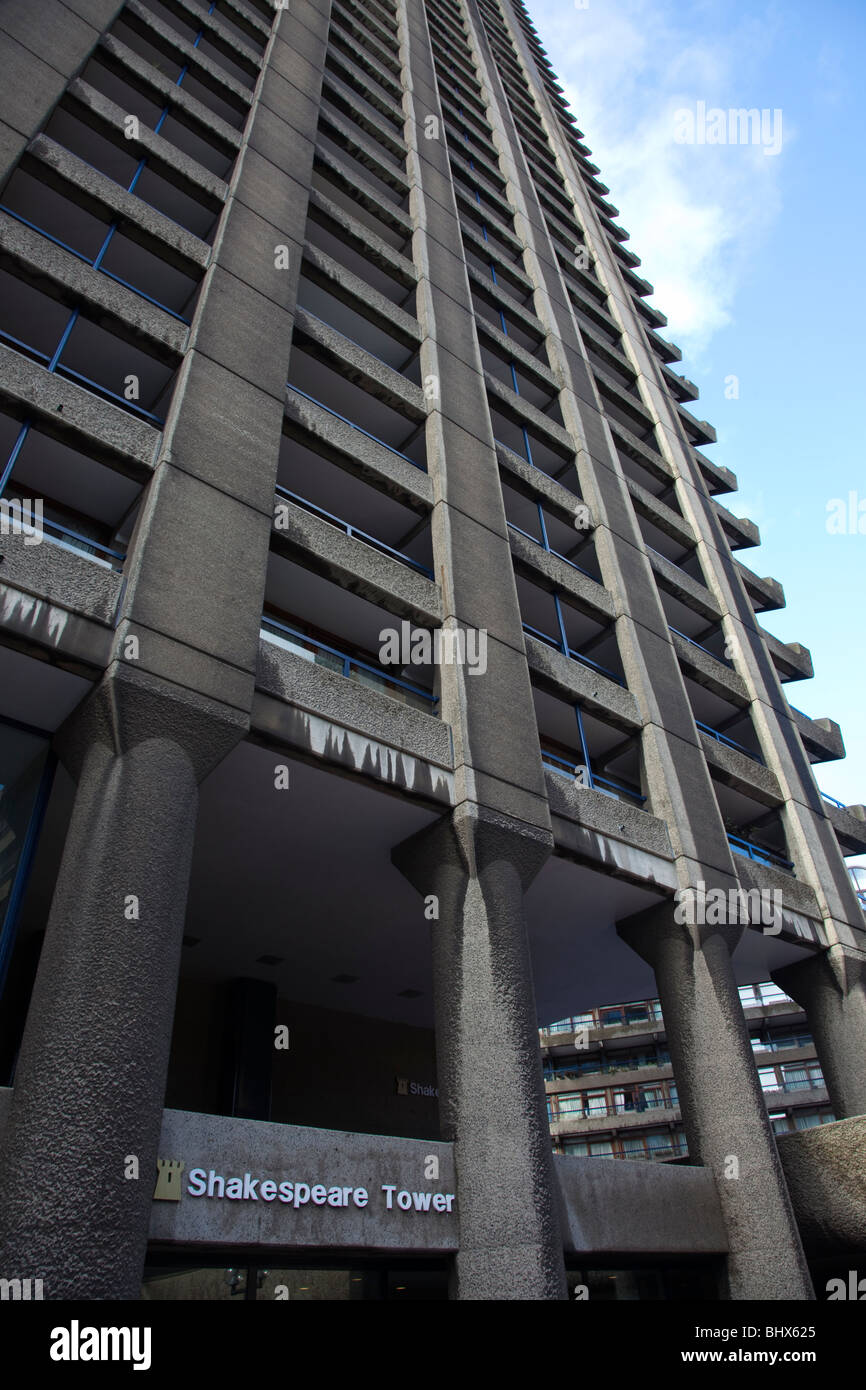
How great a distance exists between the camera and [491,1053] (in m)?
10.3

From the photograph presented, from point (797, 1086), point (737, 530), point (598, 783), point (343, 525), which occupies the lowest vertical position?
point (598, 783)

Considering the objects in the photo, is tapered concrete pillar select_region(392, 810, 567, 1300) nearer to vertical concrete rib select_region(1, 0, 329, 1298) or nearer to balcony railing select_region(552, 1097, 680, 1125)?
vertical concrete rib select_region(1, 0, 329, 1298)

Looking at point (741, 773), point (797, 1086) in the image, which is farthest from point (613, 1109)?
point (741, 773)

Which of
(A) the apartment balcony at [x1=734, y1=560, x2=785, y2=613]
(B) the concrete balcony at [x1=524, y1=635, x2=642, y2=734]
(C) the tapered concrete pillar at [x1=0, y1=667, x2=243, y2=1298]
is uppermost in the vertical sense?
(A) the apartment balcony at [x1=734, y1=560, x2=785, y2=613]

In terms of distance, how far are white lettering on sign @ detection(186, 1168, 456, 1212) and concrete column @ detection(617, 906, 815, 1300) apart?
5293 millimetres

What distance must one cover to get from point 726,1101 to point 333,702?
8.64m

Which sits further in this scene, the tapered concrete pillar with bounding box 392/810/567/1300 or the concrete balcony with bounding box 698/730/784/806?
the concrete balcony with bounding box 698/730/784/806

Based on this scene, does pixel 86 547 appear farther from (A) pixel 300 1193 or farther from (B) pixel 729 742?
(B) pixel 729 742

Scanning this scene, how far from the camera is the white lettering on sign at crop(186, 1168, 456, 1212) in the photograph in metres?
8.21

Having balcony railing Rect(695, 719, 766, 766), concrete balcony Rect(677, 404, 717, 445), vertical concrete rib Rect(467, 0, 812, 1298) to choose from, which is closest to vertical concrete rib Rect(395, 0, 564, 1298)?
vertical concrete rib Rect(467, 0, 812, 1298)

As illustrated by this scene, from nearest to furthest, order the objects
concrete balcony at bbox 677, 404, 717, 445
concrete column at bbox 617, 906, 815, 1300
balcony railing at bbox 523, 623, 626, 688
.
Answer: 1. concrete column at bbox 617, 906, 815, 1300
2. balcony railing at bbox 523, 623, 626, 688
3. concrete balcony at bbox 677, 404, 717, 445

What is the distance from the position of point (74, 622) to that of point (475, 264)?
843 inches

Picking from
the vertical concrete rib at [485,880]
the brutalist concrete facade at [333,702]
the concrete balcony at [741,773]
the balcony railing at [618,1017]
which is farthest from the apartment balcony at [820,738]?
the balcony railing at [618,1017]

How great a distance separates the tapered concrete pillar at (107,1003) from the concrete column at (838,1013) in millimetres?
14025
